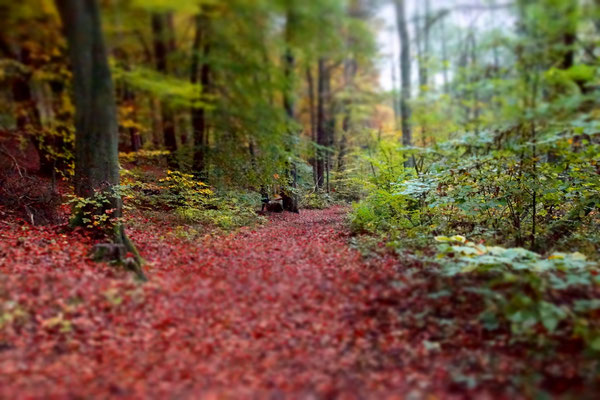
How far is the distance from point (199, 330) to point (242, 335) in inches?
23.0

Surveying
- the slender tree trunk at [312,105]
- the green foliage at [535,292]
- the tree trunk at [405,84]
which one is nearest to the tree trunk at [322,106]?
the slender tree trunk at [312,105]

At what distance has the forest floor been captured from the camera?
141 inches

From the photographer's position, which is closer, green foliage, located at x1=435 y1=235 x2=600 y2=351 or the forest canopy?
green foliage, located at x1=435 y1=235 x2=600 y2=351

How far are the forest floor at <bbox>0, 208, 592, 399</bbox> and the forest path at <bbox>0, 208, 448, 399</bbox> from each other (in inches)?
0.8

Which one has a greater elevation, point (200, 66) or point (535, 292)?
point (200, 66)

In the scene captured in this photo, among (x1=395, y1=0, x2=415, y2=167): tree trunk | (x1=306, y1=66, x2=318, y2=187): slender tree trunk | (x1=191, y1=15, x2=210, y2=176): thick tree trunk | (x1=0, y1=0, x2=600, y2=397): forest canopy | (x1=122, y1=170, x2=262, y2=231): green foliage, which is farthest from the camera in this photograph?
(x1=395, y1=0, x2=415, y2=167): tree trunk

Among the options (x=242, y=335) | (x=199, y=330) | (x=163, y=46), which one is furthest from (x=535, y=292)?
(x=163, y=46)

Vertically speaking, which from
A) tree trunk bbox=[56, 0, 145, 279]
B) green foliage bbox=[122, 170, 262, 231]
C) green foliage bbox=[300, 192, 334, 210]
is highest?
tree trunk bbox=[56, 0, 145, 279]

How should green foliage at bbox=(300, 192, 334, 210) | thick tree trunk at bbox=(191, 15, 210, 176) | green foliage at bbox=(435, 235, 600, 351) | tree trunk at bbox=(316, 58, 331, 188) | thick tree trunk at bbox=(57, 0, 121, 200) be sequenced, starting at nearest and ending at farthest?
green foliage at bbox=(435, 235, 600, 351) < thick tree trunk at bbox=(57, 0, 121, 200) < thick tree trunk at bbox=(191, 15, 210, 176) < tree trunk at bbox=(316, 58, 331, 188) < green foliage at bbox=(300, 192, 334, 210)

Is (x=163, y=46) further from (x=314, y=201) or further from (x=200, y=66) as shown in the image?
(x=314, y=201)

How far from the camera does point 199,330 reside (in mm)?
4750

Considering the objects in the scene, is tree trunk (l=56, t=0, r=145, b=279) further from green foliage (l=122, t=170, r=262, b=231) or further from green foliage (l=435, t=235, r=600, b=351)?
green foliage (l=435, t=235, r=600, b=351)

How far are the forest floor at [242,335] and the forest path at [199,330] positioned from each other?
2 centimetres

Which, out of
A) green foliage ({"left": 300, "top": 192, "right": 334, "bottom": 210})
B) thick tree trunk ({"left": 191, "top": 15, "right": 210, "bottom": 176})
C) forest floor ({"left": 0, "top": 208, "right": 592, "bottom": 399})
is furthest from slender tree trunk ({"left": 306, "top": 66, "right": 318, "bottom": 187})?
forest floor ({"left": 0, "top": 208, "right": 592, "bottom": 399})
